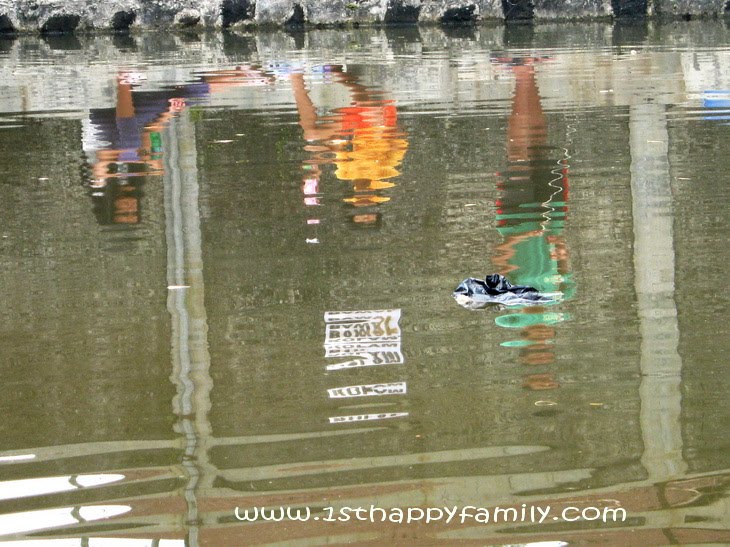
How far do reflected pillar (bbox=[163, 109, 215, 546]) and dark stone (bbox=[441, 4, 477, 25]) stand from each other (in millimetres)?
16828

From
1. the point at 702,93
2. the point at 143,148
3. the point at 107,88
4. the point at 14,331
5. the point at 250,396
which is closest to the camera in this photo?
the point at 250,396

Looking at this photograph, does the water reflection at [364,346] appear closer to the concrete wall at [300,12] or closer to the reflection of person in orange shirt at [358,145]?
the reflection of person in orange shirt at [358,145]

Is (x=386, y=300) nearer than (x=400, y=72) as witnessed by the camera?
Yes

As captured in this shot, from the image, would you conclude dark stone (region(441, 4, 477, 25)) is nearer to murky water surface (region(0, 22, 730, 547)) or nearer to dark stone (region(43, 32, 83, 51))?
dark stone (region(43, 32, 83, 51))

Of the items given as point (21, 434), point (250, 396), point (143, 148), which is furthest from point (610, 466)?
point (143, 148)

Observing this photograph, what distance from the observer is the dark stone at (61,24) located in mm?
26359

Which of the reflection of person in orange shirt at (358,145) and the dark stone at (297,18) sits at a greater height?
the dark stone at (297,18)

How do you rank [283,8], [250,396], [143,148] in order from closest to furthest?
[250,396] → [143,148] → [283,8]

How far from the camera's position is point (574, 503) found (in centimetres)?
360

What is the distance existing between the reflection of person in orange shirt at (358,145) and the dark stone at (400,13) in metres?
12.4

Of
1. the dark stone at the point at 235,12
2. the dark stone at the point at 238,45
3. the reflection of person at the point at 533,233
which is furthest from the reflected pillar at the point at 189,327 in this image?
the dark stone at the point at 235,12

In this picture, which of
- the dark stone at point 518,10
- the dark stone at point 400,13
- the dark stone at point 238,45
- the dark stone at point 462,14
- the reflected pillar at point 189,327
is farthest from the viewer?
the dark stone at point 400,13

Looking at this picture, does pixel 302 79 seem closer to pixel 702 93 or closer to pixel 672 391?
pixel 702 93

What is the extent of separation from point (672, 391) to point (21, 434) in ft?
6.46
